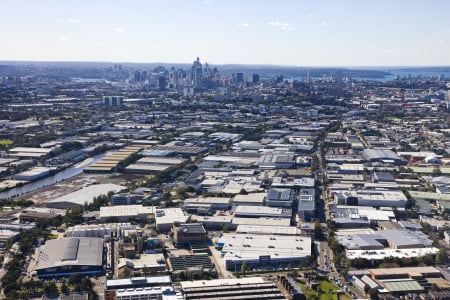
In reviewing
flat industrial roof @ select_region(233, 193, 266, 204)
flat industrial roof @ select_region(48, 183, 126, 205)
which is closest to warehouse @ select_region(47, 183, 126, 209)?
flat industrial roof @ select_region(48, 183, 126, 205)

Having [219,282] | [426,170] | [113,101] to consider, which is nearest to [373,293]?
[219,282]

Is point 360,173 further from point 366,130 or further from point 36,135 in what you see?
point 36,135

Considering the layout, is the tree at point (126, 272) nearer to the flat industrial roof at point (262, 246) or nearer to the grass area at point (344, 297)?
the flat industrial roof at point (262, 246)

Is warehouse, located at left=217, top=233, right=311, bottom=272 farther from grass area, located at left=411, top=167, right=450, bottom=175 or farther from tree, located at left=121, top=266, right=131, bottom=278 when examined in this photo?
grass area, located at left=411, top=167, right=450, bottom=175

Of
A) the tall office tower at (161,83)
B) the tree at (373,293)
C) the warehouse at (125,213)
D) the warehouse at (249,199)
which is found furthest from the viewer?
the tall office tower at (161,83)

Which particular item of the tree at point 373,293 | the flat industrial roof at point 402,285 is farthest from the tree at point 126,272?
the flat industrial roof at point 402,285

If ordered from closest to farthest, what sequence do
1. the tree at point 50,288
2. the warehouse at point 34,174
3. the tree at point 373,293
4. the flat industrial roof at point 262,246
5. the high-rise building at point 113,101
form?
the tree at point 373,293, the tree at point 50,288, the flat industrial roof at point 262,246, the warehouse at point 34,174, the high-rise building at point 113,101

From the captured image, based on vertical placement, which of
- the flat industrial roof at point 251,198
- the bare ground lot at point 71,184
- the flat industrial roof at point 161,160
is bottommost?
the bare ground lot at point 71,184
